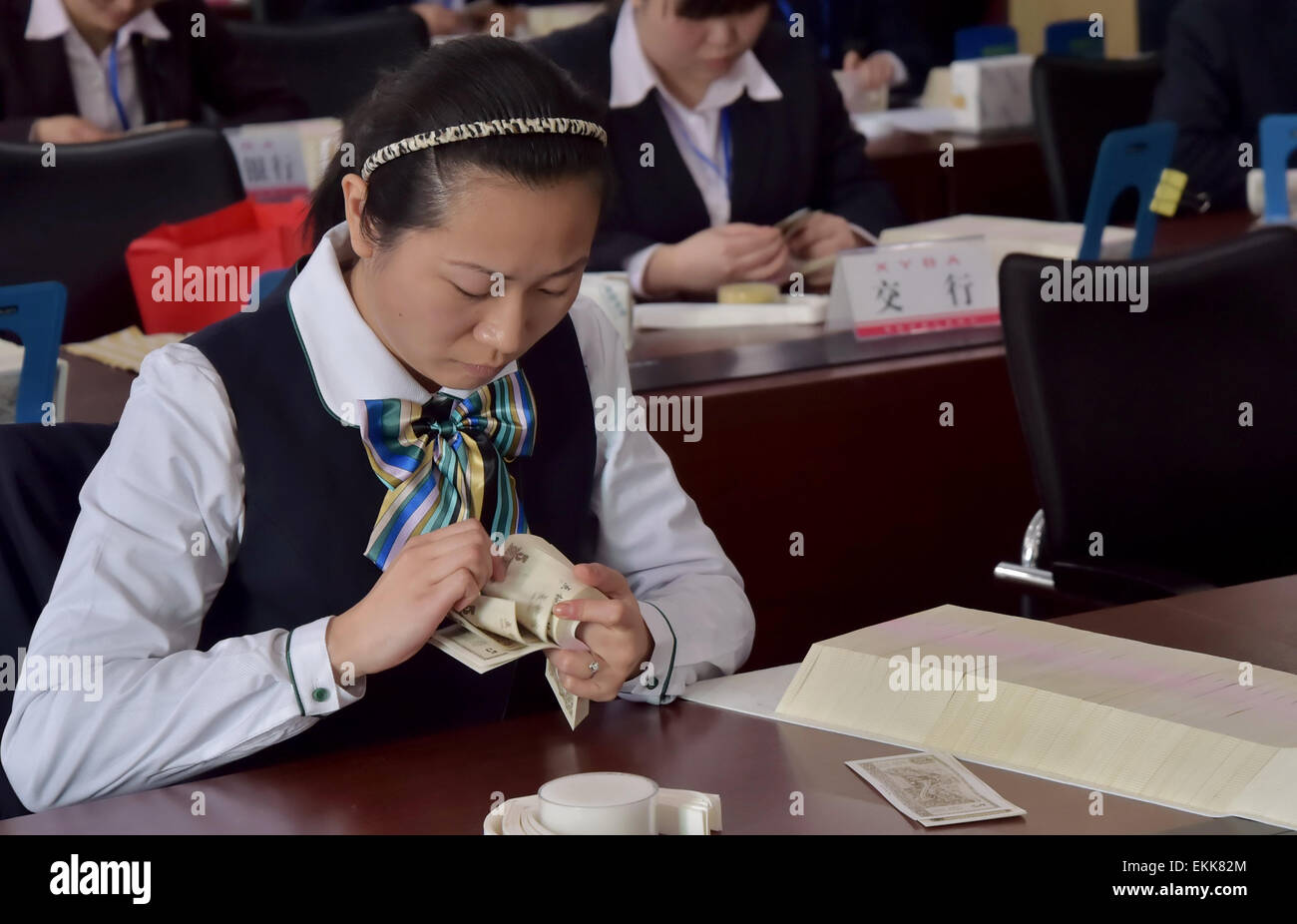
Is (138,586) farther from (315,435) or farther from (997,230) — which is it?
(997,230)

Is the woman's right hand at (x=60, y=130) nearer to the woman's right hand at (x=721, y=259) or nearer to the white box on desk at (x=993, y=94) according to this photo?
the woman's right hand at (x=721, y=259)

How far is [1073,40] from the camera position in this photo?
5094 mm

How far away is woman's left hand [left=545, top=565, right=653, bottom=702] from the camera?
4.09ft

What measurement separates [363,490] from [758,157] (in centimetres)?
190

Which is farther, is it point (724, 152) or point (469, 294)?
point (724, 152)

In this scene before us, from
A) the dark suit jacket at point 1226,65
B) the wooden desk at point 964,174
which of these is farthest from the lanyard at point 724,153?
the dark suit jacket at point 1226,65

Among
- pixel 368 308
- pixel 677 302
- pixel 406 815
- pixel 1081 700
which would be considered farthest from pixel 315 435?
pixel 677 302

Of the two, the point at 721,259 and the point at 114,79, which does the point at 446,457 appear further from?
the point at 114,79

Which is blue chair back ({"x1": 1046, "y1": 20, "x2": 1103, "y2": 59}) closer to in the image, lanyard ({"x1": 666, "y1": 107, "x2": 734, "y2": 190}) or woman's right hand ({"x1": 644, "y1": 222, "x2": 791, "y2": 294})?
lanyard ({"x1": 666, "y1": 107, "x2": 734, "y2": 190})

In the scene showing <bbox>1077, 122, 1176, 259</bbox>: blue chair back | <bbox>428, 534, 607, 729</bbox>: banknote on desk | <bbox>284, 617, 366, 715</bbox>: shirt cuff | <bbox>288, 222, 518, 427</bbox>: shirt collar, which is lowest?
<bbox>284, 617, 366, 715</bbox>: shirt cuff

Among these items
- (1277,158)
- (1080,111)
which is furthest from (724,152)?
(1080,111)

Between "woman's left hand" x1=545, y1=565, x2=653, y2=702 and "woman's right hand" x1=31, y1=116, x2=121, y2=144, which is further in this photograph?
"woman's right hand" x1=31, y1=116, x2=121, y2=144

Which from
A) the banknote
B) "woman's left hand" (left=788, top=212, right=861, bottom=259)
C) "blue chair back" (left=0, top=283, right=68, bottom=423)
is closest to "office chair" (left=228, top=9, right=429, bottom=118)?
"woman's left hand" (left=788, top=212, right=861, bottom=259)

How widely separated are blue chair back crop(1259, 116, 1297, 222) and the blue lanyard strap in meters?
0.99
